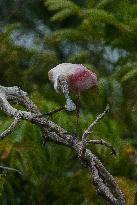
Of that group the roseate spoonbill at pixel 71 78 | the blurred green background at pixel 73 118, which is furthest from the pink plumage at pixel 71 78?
the blurred green background at pixel 73 118

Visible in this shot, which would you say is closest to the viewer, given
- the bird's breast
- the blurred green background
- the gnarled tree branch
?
the gnarled tree branch

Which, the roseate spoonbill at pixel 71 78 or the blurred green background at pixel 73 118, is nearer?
the roseate spoonbill at pixel 71 78

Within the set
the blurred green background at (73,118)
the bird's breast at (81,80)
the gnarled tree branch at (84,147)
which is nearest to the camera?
the gnarled tree branch at (84,147)

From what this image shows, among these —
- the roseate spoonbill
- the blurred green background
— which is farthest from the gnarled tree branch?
the blurred green background

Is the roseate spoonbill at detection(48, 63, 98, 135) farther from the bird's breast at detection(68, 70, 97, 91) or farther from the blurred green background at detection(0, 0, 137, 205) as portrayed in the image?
the blurred green background at detection(0, 0, 137, 205)

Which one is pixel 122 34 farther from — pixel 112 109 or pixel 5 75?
pixel 5 75

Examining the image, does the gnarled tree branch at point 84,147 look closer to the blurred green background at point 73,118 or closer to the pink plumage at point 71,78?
the pink plumage at point 71,78

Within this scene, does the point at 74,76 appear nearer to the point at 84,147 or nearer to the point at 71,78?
the point at 71,78

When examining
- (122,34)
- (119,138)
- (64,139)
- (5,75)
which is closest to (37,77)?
(5,75)
